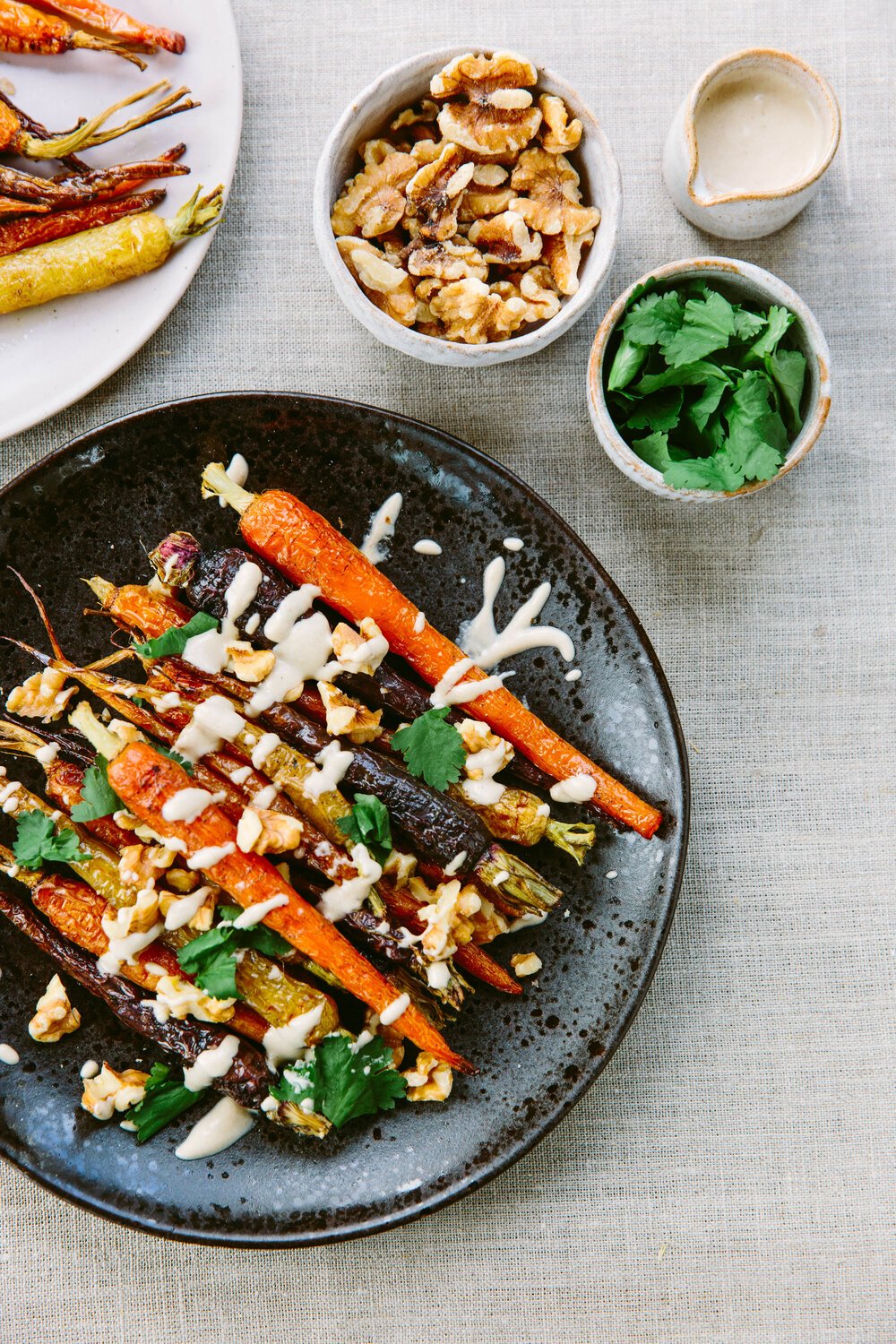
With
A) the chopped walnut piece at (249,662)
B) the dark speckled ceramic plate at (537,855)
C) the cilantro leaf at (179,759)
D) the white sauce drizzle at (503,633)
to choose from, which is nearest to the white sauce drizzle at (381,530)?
the dark speckled ceramic plate at (537,855)

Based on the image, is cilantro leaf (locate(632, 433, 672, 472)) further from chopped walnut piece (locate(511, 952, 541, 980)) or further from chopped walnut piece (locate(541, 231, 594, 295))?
chopped walnut piece (locate(511, 952, 541, 980))

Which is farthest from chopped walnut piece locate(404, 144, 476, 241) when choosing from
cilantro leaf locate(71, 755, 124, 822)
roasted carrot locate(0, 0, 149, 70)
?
cilantro leaf locate(71, 755, 124, 822)

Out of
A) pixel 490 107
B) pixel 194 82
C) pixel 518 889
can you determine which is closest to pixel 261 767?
pixel 518 889

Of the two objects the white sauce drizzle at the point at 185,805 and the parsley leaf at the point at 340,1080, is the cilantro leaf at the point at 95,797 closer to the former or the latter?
the white sauce drizzle at the point at 185,805

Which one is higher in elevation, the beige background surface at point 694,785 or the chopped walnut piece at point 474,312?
the chopped walnut piece at point 474,312

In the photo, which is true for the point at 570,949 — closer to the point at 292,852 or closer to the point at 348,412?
the point at 292,852

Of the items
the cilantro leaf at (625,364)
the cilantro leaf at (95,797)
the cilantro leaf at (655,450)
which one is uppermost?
the cilantro leaf at (625,364)

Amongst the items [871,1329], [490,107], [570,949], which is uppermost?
[490,107]
